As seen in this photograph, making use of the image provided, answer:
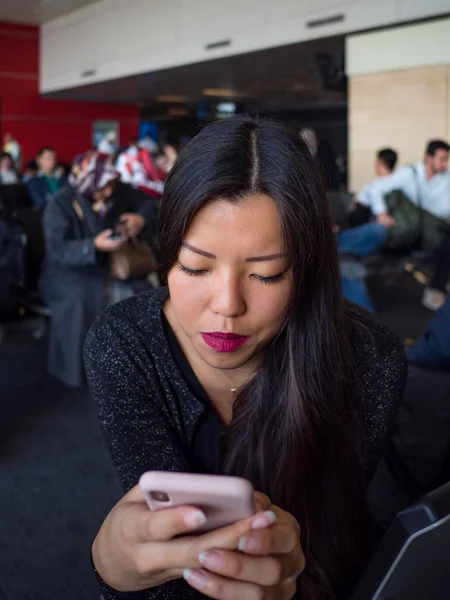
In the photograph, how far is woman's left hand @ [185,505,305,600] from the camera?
2.43 ft

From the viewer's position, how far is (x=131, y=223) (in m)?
4.00

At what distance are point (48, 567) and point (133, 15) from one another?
402 inches

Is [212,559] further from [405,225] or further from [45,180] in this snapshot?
[45,180]

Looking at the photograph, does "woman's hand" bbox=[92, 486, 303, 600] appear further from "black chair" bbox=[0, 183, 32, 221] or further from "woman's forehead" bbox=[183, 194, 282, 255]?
"black chair" bbox=[0, 183, 32, 221]

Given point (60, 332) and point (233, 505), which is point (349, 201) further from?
point (233, 505)

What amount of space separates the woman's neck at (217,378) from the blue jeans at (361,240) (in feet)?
11.8

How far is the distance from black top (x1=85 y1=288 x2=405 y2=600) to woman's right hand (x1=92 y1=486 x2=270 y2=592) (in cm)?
25

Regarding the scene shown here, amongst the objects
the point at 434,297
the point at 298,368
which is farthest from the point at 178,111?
the point at 298,368

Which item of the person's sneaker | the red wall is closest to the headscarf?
the person's sneaker

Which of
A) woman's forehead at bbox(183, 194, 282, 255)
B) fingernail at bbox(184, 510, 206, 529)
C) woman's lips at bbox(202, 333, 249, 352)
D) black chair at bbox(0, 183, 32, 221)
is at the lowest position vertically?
fingernail at bbox(184, 510, 206, 529)

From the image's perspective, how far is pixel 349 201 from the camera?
630 centimetres

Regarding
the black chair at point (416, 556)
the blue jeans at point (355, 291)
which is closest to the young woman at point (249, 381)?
the black chair at point (416, 556)

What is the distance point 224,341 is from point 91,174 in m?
3.20

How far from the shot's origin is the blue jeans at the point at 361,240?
4.79 metres
